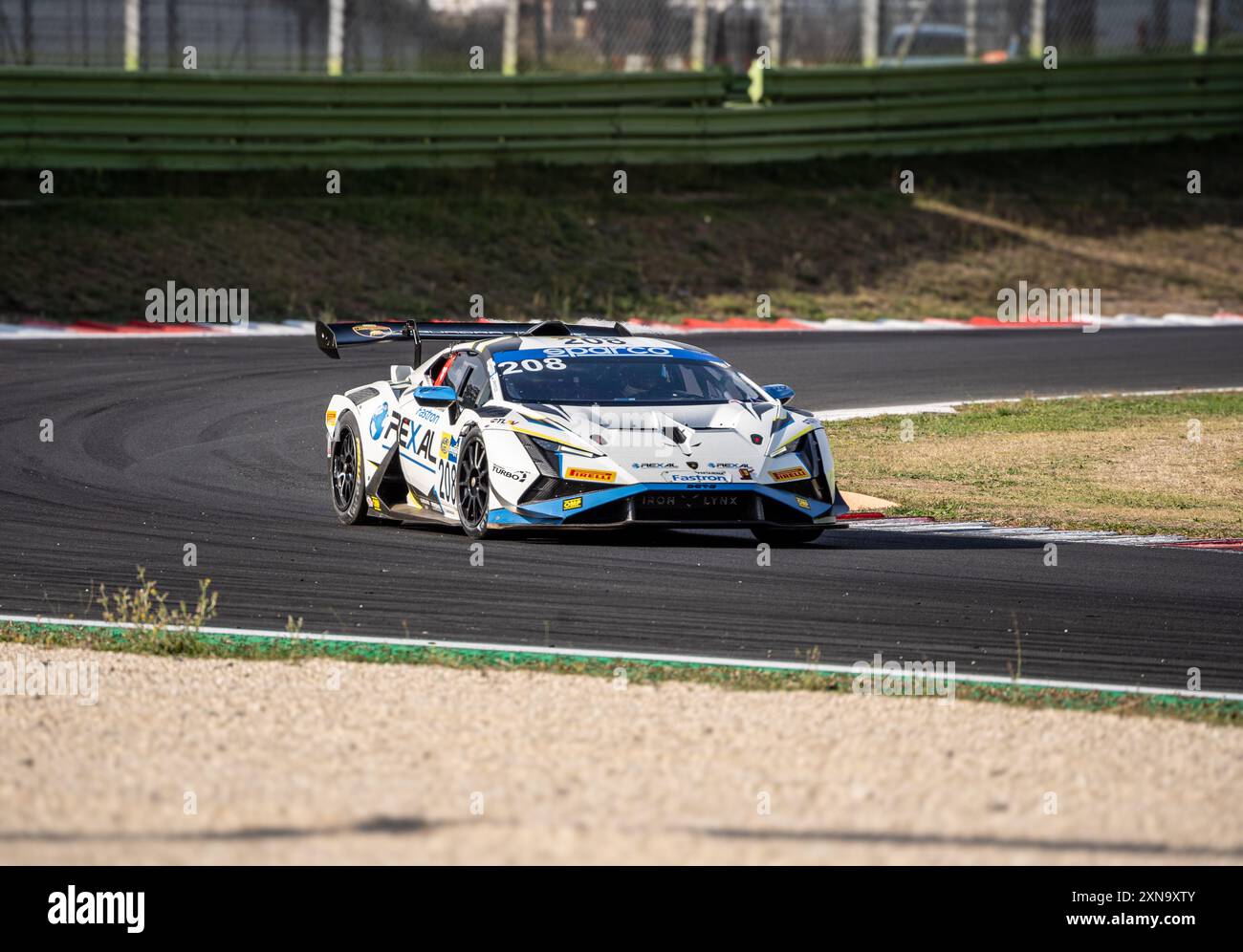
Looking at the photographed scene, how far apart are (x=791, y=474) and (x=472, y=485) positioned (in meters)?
1.95

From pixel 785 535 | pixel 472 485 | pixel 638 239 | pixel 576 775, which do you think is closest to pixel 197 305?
pixel 638 239

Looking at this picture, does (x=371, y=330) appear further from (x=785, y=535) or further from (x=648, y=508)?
(x=785, y=535)

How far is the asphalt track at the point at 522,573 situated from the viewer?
9.55m

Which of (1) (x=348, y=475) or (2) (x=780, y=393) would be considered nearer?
(2) (x=780, y=393)

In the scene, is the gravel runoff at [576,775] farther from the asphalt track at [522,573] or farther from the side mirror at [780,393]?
the side mirror at [780,393]

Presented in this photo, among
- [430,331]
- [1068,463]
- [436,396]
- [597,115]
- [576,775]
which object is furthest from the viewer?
[597,115]

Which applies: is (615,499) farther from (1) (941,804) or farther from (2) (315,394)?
(2) (315,394)

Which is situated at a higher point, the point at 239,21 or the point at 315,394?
the point at 239,21

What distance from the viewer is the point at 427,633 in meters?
9.59

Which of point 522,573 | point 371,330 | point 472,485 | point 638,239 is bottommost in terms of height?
point 522,573

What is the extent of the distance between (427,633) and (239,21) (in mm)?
17817

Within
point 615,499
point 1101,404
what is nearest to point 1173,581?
point 615,499
